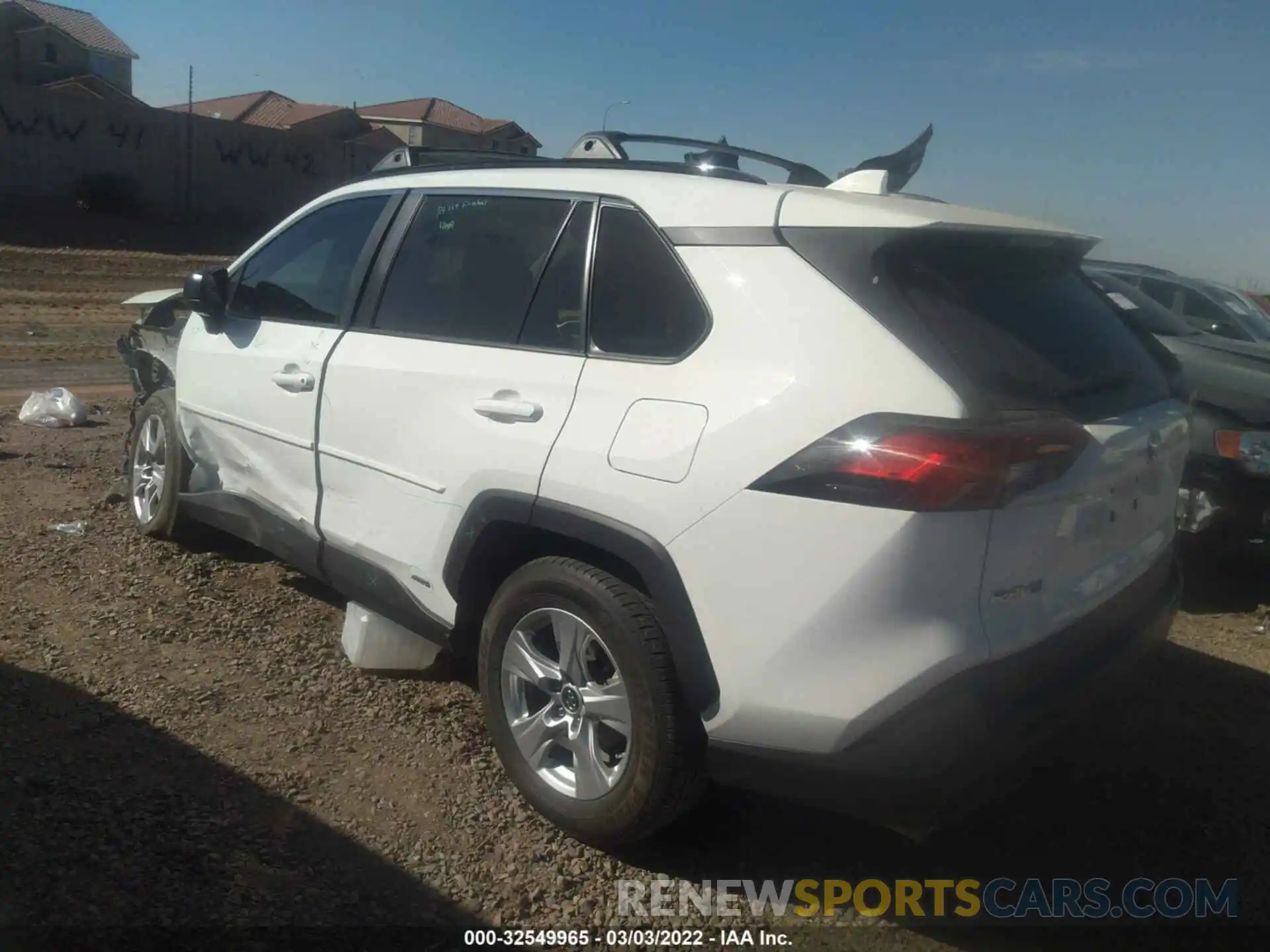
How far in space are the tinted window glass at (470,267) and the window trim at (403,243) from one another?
1 centimetres

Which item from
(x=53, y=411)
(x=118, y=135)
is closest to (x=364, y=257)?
(x=53, y=411)

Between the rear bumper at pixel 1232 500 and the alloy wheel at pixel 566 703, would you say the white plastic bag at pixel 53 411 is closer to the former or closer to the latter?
the alloy wheel at pixel 566 703

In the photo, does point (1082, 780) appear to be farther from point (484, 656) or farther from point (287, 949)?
point (287, 949)

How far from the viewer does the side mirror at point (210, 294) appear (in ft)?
15.1

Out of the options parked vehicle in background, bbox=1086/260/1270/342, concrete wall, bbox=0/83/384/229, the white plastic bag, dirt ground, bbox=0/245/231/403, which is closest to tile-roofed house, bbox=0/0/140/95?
concrete wall, bbox=0/83/384/229

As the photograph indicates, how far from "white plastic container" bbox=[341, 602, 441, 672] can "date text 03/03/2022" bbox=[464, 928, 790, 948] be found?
1.37 meters

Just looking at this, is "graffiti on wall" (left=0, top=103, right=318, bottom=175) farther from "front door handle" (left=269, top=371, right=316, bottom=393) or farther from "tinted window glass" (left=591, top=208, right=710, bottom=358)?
"tinted window glass" (left=591, top=208, right=710, bottom=358)

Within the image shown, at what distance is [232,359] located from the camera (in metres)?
4.50

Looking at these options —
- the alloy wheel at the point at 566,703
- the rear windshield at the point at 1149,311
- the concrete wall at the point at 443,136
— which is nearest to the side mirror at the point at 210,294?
the alloy wheel at the point at 566,703

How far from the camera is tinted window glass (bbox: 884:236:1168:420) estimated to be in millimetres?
2623

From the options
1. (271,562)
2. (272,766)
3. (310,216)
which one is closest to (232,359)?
(310,216)

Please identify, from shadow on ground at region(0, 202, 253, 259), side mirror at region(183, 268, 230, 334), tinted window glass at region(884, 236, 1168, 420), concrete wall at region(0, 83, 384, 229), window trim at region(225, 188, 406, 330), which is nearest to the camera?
tinted window glass at region(884, 236, 1168, 420)

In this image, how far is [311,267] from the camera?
171 inches

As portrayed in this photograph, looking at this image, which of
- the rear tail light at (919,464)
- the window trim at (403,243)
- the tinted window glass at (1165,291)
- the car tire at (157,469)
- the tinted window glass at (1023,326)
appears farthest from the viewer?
the tinted window glass at (1165,291)
